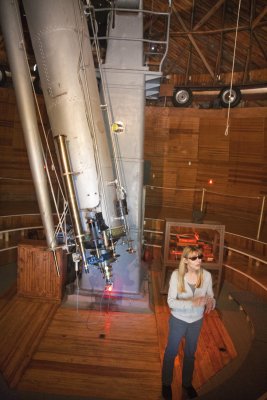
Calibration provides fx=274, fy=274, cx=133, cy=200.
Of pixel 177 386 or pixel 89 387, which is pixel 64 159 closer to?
pixel 89 387

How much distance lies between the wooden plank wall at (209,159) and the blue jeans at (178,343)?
20.5ft

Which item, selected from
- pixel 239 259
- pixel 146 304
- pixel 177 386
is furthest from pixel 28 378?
pixel 239 259

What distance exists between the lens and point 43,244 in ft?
17.2

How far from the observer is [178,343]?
294cm

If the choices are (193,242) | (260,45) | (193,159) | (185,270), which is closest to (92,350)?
(185,270)

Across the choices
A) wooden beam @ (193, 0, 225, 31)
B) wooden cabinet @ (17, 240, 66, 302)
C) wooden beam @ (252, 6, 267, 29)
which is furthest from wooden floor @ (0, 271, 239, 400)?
wooden beam @ (193, 0, 225, 31)

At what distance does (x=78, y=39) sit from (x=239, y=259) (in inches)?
228

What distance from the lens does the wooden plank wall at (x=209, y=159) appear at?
9.57 metres

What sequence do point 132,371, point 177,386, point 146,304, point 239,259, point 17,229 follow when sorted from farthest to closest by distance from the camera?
point 17,229 → point 239,259 → point 146,304 → point 132,371 → point 177,386

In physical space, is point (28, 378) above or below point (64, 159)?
below

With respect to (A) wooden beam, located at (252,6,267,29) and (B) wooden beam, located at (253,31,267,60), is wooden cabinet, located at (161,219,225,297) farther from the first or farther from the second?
(B) wooden beam, located at (253,31,267,60)

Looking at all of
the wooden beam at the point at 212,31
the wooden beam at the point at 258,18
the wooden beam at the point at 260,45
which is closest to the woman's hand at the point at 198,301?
the wooden beam at the point at 258,18

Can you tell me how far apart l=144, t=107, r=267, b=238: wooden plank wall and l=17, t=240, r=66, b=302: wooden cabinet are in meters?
4.61

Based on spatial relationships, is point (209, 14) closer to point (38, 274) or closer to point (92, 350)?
point (38, 274)
